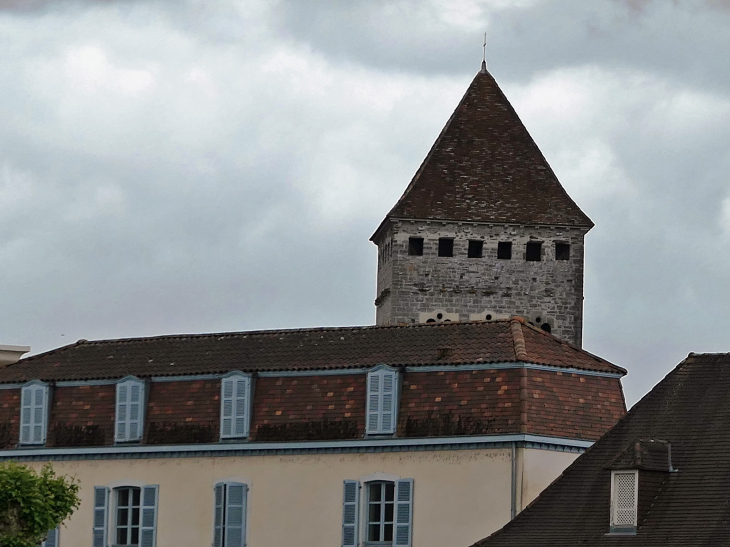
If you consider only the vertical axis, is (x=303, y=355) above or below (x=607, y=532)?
above

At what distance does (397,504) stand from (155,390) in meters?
7.26

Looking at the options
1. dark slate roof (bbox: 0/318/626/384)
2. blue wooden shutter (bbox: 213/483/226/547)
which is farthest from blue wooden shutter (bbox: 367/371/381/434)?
blue wooden shutter (bbox: 213/483/226/547)

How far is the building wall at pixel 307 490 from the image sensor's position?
5372cm

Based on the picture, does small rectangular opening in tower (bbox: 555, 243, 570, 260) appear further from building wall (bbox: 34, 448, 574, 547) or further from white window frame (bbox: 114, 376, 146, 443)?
building wall (bbox: 34, 448, 574, 547)

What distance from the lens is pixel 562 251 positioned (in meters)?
80.2

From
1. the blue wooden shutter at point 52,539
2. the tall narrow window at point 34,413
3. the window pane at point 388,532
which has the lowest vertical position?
the blue wooden shutter at point 52,539

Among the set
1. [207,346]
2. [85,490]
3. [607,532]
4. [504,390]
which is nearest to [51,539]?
[85,490]

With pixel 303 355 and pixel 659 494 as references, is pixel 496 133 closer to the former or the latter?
pixel 303 355

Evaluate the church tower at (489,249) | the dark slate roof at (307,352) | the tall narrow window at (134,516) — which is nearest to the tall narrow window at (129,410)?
the dark slate roof at (307,352)

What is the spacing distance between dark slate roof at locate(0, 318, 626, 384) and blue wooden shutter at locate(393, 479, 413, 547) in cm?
286

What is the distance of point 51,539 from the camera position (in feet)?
193

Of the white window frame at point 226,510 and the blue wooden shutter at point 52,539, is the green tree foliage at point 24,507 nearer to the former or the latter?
the white window frame at point 226,510

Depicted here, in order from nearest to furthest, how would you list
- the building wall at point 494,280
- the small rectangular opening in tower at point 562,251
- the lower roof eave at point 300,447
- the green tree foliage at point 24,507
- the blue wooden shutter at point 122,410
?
the green tree foliage at point 24,507
the lower roof eave at point 300,447
the blue wooden shutter at point 122,410
the building wall at point 494,280
the small rectangular opening in tower at point 562,251

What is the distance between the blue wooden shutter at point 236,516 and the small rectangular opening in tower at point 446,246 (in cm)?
2448
